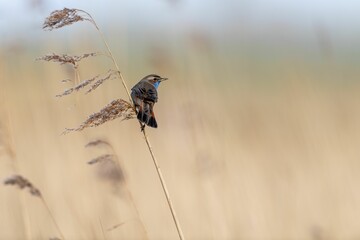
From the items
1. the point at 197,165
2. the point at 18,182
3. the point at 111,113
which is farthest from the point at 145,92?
the point at 197,165

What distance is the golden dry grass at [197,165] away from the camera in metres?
2.88

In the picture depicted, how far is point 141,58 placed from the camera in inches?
130

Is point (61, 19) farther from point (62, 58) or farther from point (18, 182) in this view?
point (18, 182)

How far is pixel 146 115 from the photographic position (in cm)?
173

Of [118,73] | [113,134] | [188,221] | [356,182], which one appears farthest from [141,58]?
[118,73]

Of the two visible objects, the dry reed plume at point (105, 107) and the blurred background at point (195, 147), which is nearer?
the dry reed plume at point (105, 107)

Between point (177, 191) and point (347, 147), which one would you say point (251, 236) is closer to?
point (347, 147)

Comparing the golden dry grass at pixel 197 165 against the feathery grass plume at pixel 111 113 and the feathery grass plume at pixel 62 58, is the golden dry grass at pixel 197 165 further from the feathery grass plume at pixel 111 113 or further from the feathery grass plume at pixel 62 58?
the feathery grass plume at pixel 111 113

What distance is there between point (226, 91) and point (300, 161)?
0.52 meters

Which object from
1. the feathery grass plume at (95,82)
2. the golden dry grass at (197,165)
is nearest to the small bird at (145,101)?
the feathery grass plume at (95,82)

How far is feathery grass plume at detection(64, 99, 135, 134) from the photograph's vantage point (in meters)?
1.61

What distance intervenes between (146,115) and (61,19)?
11.9 inches

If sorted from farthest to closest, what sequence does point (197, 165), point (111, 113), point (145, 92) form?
point (197, 165) → point (145, 92) → point (111, 113)

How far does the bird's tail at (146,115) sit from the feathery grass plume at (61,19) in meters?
0.25
